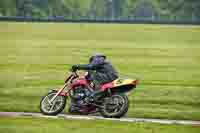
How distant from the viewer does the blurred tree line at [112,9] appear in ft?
325

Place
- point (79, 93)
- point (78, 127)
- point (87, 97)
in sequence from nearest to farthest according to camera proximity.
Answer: point (78, 127) → point (87, 97) → point (79, 93)

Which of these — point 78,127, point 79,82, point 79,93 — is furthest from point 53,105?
point 78,127

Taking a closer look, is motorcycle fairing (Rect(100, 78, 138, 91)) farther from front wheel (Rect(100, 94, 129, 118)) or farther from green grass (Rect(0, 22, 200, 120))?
green grass (Rect(0, 22, 200, 120))

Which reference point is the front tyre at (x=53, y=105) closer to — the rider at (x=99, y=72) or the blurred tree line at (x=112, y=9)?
the rider at (x=99, y=72)

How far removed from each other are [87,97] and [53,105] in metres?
0.89

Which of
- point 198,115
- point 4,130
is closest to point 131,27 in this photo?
point 198,115

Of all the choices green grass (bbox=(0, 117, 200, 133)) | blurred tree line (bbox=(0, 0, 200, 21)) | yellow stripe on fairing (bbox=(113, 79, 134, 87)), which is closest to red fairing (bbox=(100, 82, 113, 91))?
yellow stripe on fairing (bbox=(113, 79, 134, 87))

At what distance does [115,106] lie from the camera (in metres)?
15.6

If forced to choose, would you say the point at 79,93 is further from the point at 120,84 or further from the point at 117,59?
the point at 117,59

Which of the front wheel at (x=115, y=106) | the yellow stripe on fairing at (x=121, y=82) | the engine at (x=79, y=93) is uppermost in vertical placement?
the yellow stripe on fairing at (x=121, y=82)

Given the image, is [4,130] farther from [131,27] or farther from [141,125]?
[131,27]

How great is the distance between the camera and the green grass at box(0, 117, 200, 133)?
13.9 meters

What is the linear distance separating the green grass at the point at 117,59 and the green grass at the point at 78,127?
2.63 m

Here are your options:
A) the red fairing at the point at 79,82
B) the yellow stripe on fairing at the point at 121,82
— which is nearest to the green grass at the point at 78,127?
the yellow stripe on fairing at the point at 121,82
